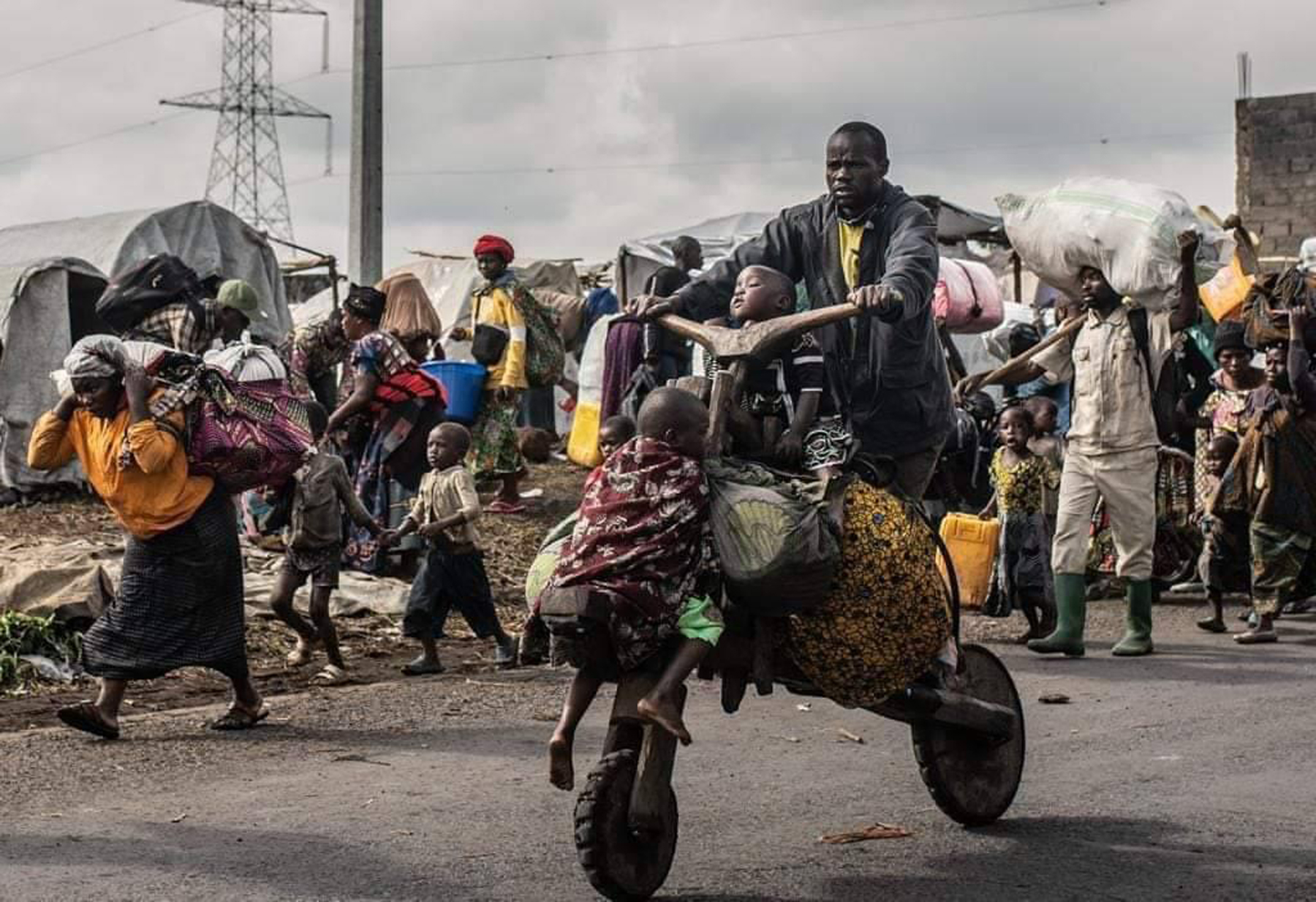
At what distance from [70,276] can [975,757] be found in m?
12.8

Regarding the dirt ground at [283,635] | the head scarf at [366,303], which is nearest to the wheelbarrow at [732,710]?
the dirt ground at [283,635]

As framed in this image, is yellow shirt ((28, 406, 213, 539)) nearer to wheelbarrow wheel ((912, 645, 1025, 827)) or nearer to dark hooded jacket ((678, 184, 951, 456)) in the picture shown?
dark hooded jacket ((678, 184, 951, 456))

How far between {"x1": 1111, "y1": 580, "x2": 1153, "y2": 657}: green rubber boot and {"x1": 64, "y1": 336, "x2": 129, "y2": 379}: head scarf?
5.34 meters

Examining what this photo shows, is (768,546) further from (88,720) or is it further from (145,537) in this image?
(145,537)

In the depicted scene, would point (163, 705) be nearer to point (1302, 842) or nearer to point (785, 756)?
point (785, 756)

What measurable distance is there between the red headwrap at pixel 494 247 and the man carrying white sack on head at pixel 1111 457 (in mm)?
5349

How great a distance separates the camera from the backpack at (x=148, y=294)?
400 inches

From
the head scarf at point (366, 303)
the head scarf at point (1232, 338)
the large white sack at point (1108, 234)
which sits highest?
the large white sack at point (1108, 234)

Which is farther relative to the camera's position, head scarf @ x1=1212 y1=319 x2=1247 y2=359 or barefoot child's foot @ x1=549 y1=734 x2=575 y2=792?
head scarf @ x1=1212 y1=319 x2=1247 y2=359

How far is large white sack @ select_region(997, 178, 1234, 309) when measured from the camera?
9883 millimetres

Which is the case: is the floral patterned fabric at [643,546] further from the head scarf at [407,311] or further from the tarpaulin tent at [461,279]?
the tarpaulin tent at [461,279]

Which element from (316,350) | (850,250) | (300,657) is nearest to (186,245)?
(316,350)

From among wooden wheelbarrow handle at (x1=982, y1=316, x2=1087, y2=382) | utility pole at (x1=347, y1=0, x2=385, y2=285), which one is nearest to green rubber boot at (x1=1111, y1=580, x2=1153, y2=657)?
wooden wheelbarrow handle at (x1=982, y1=316, x2=1087, y2=382)

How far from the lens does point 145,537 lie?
26.2 feet
